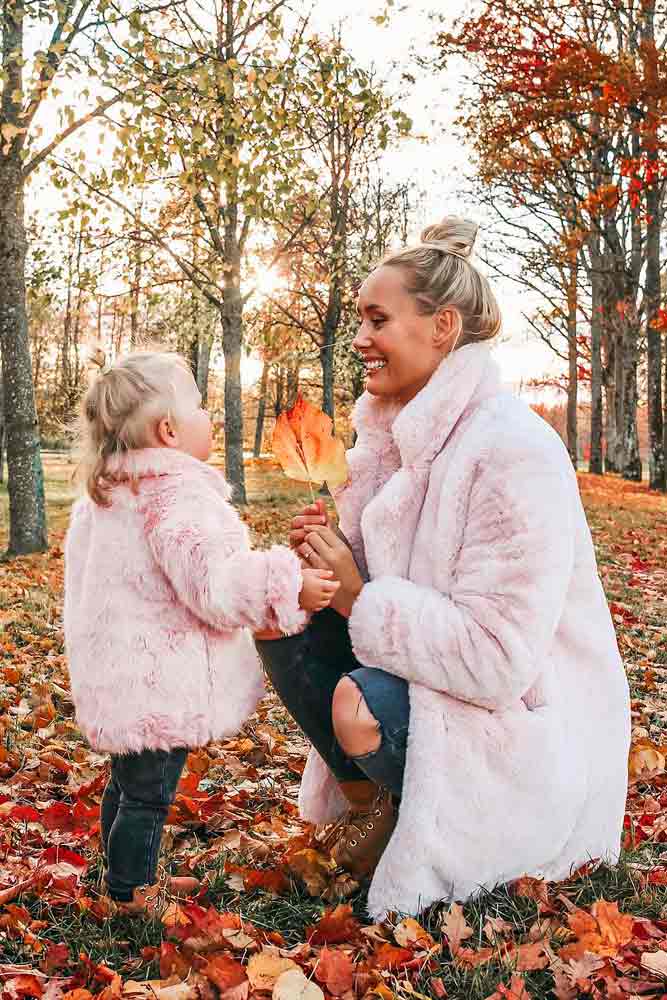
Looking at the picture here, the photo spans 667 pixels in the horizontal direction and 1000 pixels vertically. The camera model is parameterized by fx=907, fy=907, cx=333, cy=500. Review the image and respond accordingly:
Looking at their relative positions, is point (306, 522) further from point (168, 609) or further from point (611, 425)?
point (611, 425)

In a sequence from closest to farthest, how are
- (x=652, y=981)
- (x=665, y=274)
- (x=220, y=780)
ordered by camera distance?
(x=652, y=981)
(x=220, y=780)
(x=665, y=274)

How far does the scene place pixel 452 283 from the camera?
264cm

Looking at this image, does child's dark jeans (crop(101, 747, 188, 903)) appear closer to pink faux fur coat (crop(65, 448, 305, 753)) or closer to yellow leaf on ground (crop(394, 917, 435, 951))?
pink faux fur coat (crop(65, 448, 305, 753))

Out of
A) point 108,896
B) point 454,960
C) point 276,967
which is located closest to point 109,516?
point 108,896

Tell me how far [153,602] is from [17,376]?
303 inches

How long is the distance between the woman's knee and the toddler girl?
243 mm

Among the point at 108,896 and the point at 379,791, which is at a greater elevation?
the point at 379,791

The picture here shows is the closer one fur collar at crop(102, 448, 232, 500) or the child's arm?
the child's arm

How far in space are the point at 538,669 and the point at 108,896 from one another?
1302 mm

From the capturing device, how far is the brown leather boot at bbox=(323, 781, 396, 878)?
8.24ft

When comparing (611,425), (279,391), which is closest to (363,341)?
(611,425)

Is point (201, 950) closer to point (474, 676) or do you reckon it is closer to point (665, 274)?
point (474, 676)

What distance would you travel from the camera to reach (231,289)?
14828 millimetres

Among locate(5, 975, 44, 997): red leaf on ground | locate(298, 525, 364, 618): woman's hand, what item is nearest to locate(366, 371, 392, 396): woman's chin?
locate(298, 525, 364, 618): woman's hand
